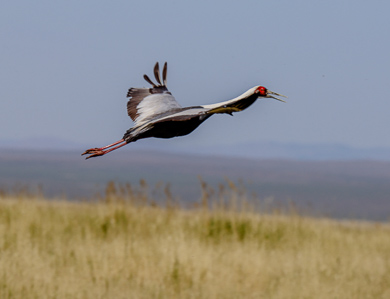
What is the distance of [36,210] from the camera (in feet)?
37.7

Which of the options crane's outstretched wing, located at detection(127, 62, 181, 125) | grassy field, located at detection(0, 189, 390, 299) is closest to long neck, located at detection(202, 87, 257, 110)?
crane's outstretched wing, located at detection(127, 62, 181, 125)

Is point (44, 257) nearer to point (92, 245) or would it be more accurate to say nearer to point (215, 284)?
point (92, 245)

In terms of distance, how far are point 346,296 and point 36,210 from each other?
593 cm

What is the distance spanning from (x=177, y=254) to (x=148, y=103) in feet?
15.2

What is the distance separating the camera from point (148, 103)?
4012mm

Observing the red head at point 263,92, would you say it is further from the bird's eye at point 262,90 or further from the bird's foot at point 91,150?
the bird's foot at point 91,150

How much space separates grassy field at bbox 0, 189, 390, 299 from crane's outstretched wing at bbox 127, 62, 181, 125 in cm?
298

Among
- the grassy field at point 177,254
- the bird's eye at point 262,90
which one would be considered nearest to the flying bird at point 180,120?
the bird's eye at point 262,90

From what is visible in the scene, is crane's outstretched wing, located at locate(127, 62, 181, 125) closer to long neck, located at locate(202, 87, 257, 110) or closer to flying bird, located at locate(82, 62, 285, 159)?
flying bird, located at locate(82, 62, 285, 159)

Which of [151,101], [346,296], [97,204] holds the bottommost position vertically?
[346,296]

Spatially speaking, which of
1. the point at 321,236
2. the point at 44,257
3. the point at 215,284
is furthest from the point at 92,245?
the point at 321,236

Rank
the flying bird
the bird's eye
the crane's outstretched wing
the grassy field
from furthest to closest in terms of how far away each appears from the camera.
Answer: the grassy field < the crane's outstretched wing < the bird's eye < the flying bird

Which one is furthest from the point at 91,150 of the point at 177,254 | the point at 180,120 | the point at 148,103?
the point at 177,254

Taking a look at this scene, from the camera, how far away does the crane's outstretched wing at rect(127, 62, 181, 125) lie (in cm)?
351
